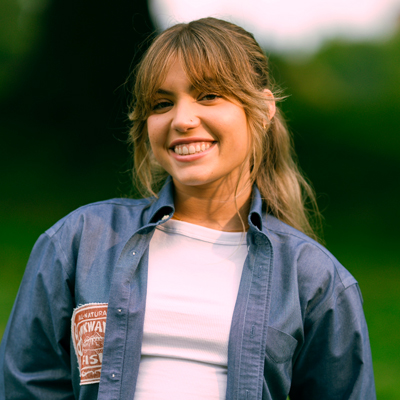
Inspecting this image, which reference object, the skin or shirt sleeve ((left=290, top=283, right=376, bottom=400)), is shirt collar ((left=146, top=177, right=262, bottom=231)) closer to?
the skin

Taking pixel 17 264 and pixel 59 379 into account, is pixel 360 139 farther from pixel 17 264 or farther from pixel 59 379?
pixel 59 379

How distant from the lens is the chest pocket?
4.56 ft

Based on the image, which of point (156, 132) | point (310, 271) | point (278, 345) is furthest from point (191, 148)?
point (278, 345)

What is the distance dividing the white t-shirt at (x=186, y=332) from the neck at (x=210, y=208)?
0.68 ft

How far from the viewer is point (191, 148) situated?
147 cm

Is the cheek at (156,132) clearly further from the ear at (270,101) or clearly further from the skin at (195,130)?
the ear at (270,101)

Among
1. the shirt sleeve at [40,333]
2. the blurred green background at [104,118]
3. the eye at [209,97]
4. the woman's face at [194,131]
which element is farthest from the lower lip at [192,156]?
the blurred green background at [104,118]

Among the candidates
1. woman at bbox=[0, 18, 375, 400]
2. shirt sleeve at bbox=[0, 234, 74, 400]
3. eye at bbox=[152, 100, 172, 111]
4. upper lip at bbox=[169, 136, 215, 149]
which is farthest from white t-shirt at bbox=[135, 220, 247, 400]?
eye at bbox=[152, 100, 172, 111]

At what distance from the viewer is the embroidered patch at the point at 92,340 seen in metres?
1.40

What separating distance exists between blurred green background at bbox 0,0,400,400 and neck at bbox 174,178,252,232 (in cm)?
499

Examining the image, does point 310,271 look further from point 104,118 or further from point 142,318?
point 104,118

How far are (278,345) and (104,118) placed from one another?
19.8 feet

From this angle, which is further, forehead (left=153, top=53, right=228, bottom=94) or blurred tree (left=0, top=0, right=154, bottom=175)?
blurred tree (left=0, top=0, right=154, bottom=175)

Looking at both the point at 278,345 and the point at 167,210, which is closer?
the point at 278,345
